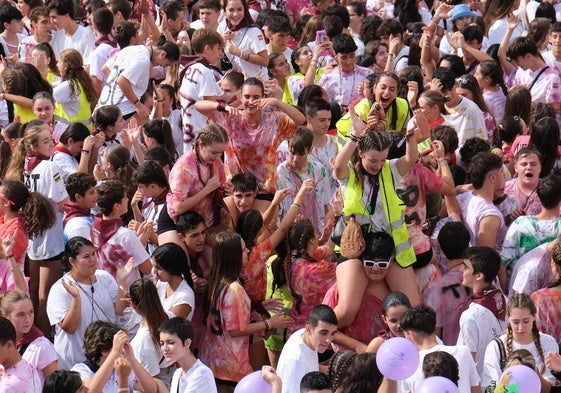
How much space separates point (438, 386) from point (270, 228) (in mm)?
2971

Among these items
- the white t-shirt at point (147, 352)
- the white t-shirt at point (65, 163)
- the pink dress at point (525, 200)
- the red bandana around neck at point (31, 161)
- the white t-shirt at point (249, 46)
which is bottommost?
the white t-shirt at point (249, 46)

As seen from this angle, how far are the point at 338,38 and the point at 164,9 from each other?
8.56 ft

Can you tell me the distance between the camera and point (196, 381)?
8.41 metres

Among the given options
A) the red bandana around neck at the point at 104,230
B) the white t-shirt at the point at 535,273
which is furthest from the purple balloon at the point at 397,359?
the red bandana around neck at the point at 104,230

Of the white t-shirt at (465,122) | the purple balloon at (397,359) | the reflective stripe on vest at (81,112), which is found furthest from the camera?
the reflective stripe on vest at (81,112)

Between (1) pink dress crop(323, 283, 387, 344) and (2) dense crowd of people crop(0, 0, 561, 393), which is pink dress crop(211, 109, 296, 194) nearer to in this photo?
(2) dense crowd of people crop(0, 0, 561, 393)

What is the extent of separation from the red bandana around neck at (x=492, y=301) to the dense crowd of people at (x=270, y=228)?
1 cm

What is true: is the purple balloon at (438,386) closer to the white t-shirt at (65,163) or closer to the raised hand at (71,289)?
the raised hand at (71,289)

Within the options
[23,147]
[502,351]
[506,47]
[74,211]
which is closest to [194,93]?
[23,147]

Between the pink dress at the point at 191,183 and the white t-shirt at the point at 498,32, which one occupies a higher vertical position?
the pink dress at the point at 191,183

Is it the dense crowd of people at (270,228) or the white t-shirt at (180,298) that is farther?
the white t-shirt at (180,298)

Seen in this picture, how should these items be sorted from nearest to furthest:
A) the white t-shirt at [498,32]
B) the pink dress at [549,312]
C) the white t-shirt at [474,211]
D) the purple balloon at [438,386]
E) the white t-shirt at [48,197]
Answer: the purple balloon at [438,386] < the pink dress at [549,312] < the white t-shirt at [48,197] < the white t-shirt at [474,211] < the white t-shirt at [498,32]

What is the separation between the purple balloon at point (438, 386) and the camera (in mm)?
7571

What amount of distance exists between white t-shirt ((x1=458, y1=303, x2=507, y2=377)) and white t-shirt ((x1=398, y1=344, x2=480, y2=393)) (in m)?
0.61
